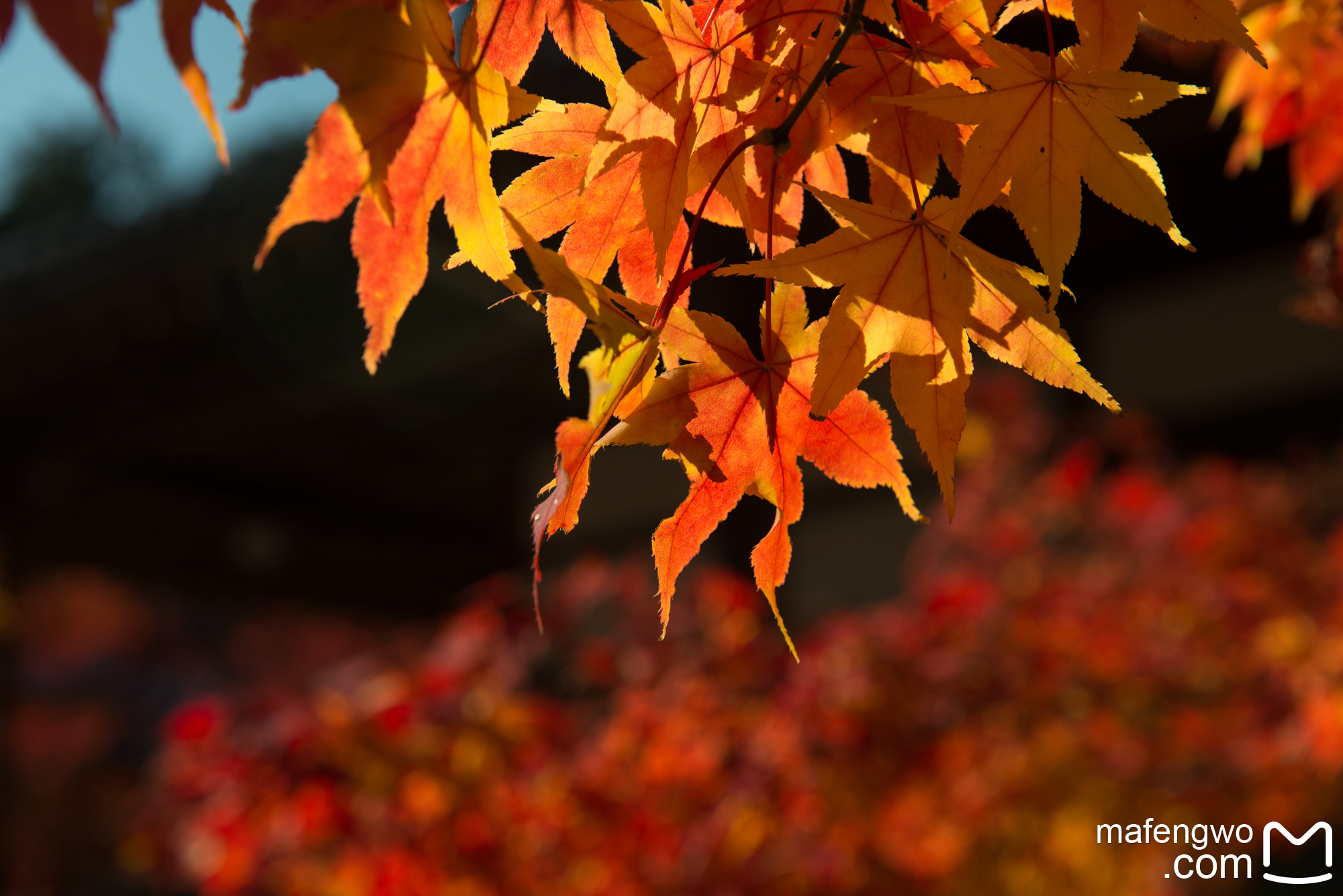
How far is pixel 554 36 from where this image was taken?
60 cm

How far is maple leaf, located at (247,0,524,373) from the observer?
48cm

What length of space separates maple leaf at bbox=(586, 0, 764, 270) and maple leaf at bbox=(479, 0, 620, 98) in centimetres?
5

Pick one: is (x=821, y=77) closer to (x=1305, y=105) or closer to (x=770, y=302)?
(x=770, y=302)

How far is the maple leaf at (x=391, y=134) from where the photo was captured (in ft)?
1.56

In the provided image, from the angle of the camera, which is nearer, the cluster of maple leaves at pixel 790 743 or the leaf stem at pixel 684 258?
the leaf stem at pixel 684 258

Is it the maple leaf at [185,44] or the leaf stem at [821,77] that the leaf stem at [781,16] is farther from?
the maple leaf at [185,44]

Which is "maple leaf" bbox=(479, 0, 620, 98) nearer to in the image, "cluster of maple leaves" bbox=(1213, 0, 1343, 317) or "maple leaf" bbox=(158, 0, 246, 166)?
"maple leaf" bbox=(158, 0, 246, 166)

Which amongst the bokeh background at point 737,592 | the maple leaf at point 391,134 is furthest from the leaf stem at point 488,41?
the bokeh background at point 737,592

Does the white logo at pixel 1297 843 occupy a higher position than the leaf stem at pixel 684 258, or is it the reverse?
the leaf stem at pixel 684 258

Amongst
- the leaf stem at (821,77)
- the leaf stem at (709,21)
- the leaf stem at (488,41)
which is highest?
the leaf stem at (488,41)

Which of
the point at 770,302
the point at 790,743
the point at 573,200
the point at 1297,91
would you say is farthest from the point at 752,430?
the point at 790,743

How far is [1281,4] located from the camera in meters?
1.05

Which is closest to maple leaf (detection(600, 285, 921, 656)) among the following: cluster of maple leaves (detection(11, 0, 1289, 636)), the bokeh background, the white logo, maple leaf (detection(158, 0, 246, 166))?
Result: cluster of maple leaves (detection(11, 0, 1289, 636))

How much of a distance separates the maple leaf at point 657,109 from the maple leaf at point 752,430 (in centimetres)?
7
